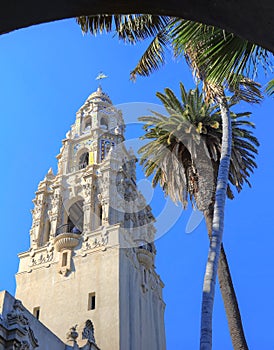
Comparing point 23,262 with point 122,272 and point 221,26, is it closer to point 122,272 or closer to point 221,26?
point 122,272

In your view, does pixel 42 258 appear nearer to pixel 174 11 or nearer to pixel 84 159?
pixel 84 159

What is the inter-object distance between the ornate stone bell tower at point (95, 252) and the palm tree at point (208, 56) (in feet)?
58.6

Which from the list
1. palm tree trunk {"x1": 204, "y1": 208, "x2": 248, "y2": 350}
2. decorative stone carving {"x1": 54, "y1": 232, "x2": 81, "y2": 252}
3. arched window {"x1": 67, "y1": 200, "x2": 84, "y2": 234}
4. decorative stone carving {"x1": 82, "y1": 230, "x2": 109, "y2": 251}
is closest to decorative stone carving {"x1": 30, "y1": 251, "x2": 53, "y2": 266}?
decorative stone carving {"x1": 54, "y1": 232, "x2": 81, "y2": 252}

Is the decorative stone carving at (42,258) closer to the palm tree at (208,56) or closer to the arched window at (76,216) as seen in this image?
the arched window at (76,216)

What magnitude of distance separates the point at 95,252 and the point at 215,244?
26.2m

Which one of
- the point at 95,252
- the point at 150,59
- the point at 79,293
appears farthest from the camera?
the point at 95,252

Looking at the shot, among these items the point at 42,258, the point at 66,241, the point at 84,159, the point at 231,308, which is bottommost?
the point at 231,308

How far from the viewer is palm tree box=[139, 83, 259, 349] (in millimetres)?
24562

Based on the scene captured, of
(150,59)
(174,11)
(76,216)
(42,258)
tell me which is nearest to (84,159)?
(76,216)

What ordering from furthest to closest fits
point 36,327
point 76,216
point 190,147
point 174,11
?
point 76,216
point 36,327
point 190,147
point 174,11

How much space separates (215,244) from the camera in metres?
18.3

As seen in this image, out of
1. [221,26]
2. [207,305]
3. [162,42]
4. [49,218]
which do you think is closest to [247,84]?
[162,42]

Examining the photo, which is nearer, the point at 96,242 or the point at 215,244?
the point at 215,244

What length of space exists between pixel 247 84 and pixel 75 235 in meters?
28.6
